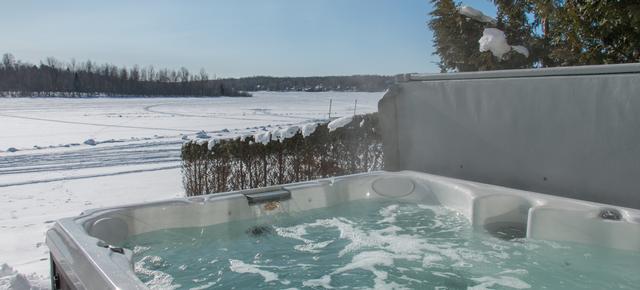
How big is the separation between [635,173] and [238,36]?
28.3 ft

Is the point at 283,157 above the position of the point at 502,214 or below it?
above

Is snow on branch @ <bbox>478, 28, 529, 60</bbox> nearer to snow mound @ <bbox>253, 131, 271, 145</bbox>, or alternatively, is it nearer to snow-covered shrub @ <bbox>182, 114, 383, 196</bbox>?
snow-covered shrub @ <bbox>182, 114, 383, 196</bbox>

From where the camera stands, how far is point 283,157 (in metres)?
4.89

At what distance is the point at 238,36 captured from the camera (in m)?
10.2

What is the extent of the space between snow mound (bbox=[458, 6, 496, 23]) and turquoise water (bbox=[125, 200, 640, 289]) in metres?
4.16

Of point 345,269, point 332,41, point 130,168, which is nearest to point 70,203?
point 130,168

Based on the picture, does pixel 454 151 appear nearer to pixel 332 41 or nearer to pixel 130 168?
pixel 130 168

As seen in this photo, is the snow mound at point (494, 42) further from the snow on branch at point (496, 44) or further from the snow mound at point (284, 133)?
the snow mound at point (284, 133)

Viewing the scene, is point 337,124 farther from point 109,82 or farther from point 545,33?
point 109,82

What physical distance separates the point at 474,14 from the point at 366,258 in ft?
16.9

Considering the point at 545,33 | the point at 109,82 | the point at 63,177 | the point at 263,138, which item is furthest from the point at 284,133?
the point at 109,82

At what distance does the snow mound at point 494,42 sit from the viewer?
20.1 ft

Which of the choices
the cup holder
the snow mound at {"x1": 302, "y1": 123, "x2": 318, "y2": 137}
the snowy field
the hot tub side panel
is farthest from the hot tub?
the snow mound at {"x1": 302, "y1": 123, "x2": 318, "y2": 137}

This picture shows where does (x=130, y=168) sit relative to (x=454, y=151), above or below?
below
